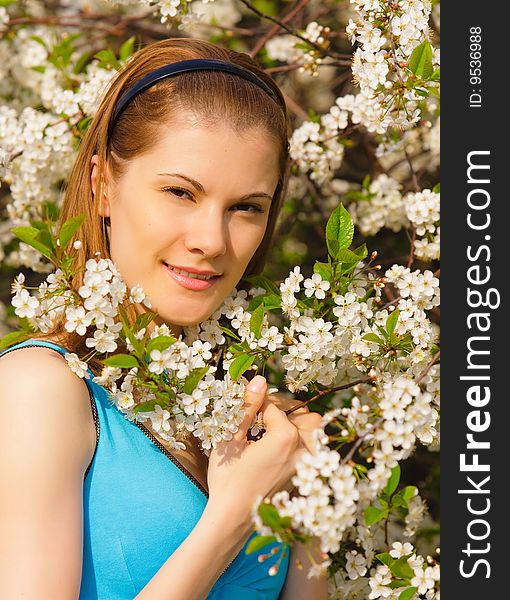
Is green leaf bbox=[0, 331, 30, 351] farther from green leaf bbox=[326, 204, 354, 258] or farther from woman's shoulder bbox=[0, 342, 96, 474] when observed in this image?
green leaf bbox=[326, 204, 354, 258]

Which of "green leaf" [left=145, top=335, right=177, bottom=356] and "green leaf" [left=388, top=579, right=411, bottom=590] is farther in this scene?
"green leaf" [left=388, top=579, right=411, bottom=590]

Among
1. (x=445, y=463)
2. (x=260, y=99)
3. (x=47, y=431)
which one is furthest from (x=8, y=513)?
(x=260, y=99)

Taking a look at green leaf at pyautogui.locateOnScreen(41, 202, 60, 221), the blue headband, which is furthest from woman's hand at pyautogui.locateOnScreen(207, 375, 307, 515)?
green leaf at pyautogui.locateOnScreen(41, 202, 60, 221)

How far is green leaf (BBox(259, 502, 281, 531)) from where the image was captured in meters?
1.40

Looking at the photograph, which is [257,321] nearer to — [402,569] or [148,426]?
[148,426]

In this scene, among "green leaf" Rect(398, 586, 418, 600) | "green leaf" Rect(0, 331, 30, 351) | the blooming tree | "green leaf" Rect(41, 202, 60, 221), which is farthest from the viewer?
"green leaf" Rect(41, 202, 60, 221)

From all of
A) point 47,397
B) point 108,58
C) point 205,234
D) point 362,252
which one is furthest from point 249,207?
point 108,58

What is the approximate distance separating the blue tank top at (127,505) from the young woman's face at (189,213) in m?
0.26

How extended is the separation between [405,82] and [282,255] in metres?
1.67

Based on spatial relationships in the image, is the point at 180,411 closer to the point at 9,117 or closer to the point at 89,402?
the point at 89,402

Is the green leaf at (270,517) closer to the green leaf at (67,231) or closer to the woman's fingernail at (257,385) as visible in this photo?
the woman's fingernail at (257,385)

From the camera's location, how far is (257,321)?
6.15 feet

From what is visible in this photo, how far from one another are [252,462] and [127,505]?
0.26 m

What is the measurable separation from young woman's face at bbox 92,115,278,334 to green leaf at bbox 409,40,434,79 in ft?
1.23
